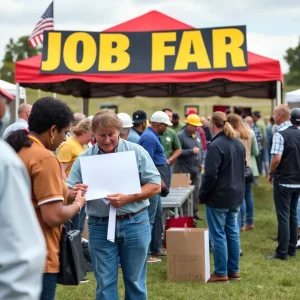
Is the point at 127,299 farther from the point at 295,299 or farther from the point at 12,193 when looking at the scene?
the point at 12,193

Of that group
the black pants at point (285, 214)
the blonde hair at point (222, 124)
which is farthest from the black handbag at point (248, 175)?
the blonde hair at point (222, 124)

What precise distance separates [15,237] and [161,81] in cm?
943

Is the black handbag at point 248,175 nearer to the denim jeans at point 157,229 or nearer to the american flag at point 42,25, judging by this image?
the denim jeans at point 157,229

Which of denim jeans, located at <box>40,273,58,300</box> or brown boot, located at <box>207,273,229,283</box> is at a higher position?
denim jeans, located at <box>40,273,58,300</box>

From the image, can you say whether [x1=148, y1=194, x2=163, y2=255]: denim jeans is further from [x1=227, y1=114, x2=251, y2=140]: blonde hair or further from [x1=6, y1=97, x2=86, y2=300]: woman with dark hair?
[x1=6, y1=97, x2=86, y2=300]: woman with dark hair

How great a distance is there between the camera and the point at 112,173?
13.4ft

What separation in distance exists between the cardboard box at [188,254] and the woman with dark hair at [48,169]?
132 inches

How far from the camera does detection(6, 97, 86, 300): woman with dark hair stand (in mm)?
2963

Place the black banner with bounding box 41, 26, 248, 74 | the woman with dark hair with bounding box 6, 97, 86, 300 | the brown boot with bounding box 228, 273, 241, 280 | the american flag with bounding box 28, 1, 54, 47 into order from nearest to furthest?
the woman with dark hair with bounding box 6, 97, 86, 300, the brown boot with bounding box 228, 273, 241, 280, the black banner with bounding box 41, 26, 248, 74, the american flag with bounding box 28, 1, 54, 47

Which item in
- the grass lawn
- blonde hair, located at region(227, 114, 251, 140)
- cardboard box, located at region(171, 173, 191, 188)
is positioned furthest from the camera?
cardboard box, located at region(171, 173, 191, 188)

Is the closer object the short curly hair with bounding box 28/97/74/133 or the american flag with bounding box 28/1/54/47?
the short curly hair with bounding box 28/97/74/133

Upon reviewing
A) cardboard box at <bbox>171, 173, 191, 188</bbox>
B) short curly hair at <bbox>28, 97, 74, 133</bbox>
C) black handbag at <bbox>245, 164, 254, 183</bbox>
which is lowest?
cardboard box at <bbox>171, 173, 191, 188</bbox>

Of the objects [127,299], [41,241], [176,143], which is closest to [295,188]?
[176,143]

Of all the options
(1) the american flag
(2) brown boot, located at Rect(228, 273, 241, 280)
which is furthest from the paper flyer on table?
(1) the american flag
